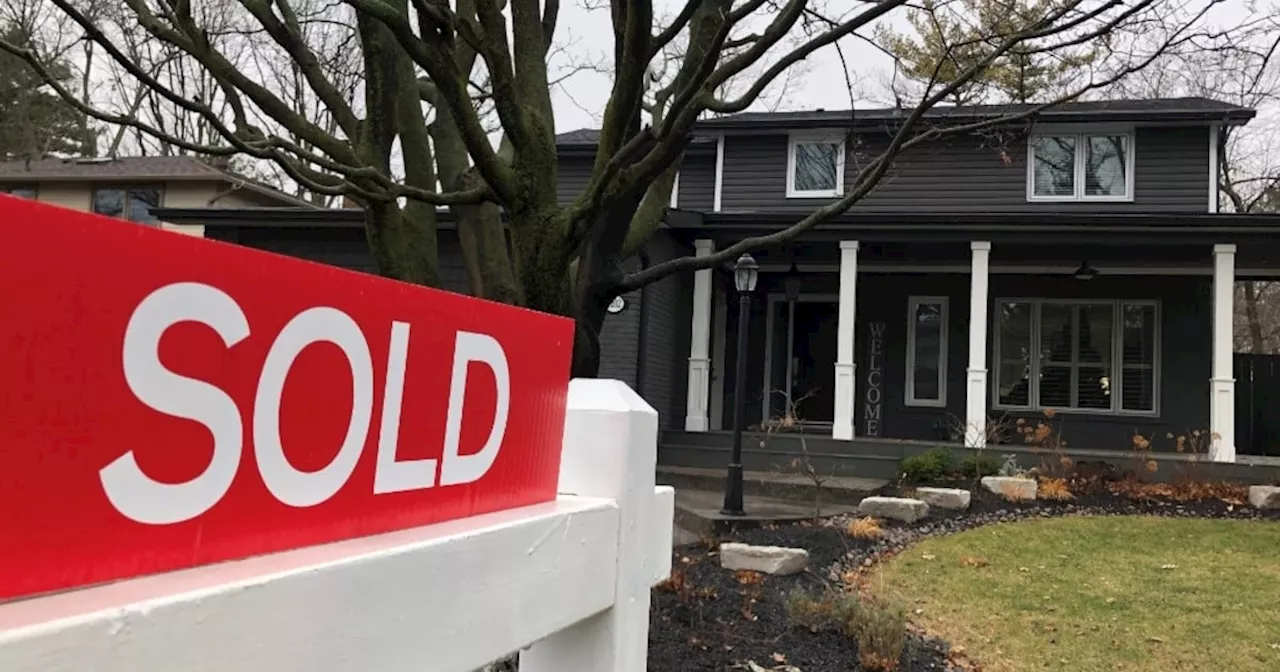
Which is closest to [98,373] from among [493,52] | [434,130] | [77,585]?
[77,585]

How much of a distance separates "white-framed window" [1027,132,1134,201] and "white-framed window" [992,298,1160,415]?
1.91 meters

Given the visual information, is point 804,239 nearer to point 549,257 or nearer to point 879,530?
point 879,530

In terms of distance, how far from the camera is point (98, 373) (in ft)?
2.48

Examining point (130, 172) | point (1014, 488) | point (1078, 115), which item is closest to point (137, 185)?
point (130, 172)

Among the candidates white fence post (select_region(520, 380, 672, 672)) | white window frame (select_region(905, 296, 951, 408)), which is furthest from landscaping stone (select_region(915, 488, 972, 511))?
white fence post (select_region(520, 380, 672, 672))

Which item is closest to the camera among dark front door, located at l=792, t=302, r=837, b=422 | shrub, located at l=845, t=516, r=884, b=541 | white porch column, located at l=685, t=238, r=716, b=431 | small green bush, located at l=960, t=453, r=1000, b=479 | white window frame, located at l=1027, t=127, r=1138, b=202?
shrub, located at l=845, t=516, r=884, b=541

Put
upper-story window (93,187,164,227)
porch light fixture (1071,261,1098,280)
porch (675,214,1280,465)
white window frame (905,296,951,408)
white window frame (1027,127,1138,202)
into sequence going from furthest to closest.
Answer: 1. upper-story window (93,187,164,227)
2. white window frame (1027,127,1138,202)
3. white window frame (905,296,951,408)
4. porch light fixture (1071,261,1098,280)
5. porch (675,214,1280,465)

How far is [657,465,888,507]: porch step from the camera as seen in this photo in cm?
1079

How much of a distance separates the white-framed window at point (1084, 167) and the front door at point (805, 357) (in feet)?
13.0

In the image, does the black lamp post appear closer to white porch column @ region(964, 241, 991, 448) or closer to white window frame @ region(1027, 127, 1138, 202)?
white porch column @ region(964, 241, 991, 448)

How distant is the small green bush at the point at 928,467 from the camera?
36.5ft

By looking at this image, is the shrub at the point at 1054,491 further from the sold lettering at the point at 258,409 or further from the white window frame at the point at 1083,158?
the sold lettering at the point at 258,409

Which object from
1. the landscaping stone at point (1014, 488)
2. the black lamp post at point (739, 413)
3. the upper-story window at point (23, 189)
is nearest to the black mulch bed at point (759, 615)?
the black lamp post at point (739, 413)

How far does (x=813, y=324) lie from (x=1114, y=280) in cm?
465
